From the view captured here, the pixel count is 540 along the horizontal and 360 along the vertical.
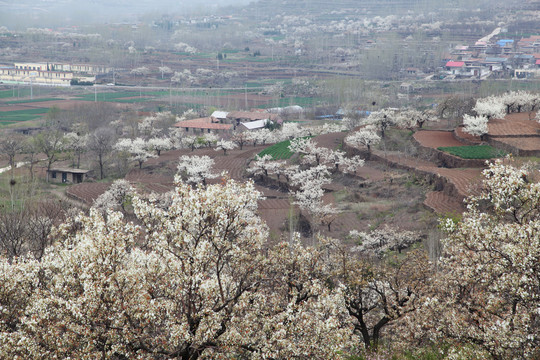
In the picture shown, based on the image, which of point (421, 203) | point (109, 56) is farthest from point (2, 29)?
point (421, 203)

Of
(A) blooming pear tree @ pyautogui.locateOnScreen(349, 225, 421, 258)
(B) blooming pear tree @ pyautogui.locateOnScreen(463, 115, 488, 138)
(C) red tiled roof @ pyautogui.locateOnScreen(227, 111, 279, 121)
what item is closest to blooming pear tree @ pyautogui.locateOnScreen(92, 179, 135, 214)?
(A) blooming pear tree @ pyautogui.locateOnScreen(349, 225, 421, 258)

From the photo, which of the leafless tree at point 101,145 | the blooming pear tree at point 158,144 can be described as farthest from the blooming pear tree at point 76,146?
the blooming pear tree at point 158,144

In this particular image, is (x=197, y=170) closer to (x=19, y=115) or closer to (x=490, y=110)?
(x=490, y=110)

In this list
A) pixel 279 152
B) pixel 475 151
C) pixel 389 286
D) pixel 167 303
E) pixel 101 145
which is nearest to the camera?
pixel 167 303

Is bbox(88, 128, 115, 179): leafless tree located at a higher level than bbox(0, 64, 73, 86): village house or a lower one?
lower

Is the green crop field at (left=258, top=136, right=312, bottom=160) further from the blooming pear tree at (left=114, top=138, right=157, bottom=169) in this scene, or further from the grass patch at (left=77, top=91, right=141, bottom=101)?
the grass patch at (left=77, top=91, right=141, bottom=101)

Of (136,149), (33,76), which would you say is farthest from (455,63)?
(33,76)
